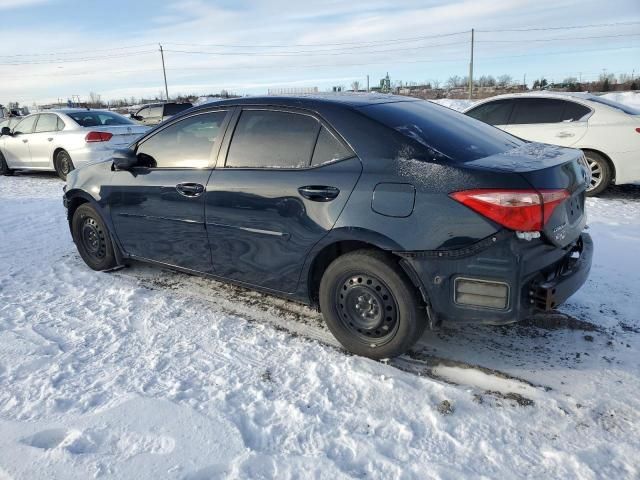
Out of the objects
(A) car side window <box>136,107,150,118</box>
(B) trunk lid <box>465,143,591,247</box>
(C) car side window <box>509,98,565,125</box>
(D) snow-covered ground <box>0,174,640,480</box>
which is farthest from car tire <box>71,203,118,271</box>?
(A) car side window <box>136,107,150,118</box>

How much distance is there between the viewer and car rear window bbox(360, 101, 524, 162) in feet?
9.78

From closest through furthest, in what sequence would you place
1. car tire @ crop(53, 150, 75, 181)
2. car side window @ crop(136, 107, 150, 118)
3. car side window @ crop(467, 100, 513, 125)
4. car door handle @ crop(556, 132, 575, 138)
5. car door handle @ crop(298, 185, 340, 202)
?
car door handle @ crop(298, 185, 340, 202) < car door handle @ crop(556, 132, 575, 138) < car side window @ crop(467, 100, 513, 125) < car tire @ crop(53, 150, 75, 181) < car side window @ crop(136, 107, 150, 118)

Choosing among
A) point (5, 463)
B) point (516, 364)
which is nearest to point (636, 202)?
point (516, 364)

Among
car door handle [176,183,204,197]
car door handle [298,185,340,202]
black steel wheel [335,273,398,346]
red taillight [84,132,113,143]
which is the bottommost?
black steel wheel [335,273,398,346]

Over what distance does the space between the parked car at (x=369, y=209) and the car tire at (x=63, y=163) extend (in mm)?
6822

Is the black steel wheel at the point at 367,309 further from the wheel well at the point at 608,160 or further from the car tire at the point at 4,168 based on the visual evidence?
the car tire at the point at 4,168

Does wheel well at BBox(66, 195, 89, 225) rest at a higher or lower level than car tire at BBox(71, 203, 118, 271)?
higher

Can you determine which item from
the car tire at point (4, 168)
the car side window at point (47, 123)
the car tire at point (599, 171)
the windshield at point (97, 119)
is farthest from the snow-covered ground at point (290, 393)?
the car tire at point (4, 168)

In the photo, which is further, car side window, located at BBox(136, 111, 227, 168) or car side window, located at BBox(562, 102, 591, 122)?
car side window, located at BBox(562, 102, 591, 122)

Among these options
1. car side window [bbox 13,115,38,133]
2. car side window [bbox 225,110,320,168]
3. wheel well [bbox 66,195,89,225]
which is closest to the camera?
car side window [bbox 225,110,320,168]

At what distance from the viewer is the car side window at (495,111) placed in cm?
799

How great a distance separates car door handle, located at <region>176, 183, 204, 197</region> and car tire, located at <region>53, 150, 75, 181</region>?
739cm

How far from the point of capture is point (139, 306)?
13.3 ft

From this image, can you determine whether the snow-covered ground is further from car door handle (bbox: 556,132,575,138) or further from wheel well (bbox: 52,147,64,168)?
wheel well (bbox: 52,147,64,168)
